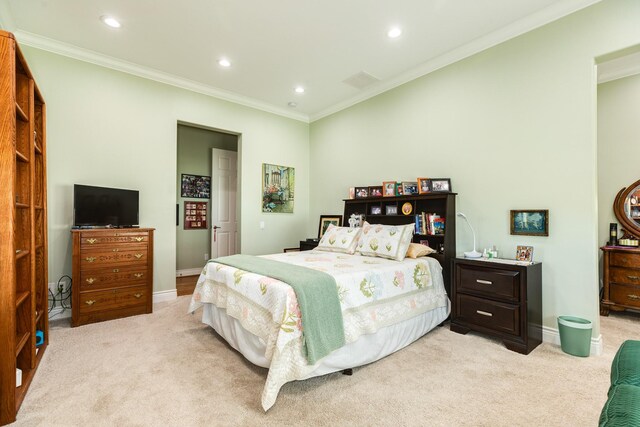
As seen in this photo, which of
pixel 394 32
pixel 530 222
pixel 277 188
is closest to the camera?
pixel 530 222

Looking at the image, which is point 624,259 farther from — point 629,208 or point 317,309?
point 317,309

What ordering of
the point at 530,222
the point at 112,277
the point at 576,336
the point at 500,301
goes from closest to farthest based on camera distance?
1. the point at 576,336
2. the point at 500,301
3. the point at 530,222
4. the point at 112,277

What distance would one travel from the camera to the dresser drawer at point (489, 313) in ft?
8.36

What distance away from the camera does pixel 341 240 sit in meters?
3.64

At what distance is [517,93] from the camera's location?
116 inches

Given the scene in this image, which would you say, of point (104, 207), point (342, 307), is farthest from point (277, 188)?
point (342, 307)

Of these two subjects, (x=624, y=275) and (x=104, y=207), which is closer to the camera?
(x=624, y=275)

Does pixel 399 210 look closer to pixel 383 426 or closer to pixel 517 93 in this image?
pixel 517 93

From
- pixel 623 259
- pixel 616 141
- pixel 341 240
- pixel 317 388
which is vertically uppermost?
pixel 616 141

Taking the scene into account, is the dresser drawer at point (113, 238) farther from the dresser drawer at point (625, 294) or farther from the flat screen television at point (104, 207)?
the dresser drawer at point (625, 294)

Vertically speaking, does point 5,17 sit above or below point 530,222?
above

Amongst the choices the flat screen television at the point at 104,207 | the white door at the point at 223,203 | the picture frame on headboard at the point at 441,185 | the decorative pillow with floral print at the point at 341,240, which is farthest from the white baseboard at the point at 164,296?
the picture frame on headboard at the point at 441,185

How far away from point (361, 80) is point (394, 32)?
3.53 ft

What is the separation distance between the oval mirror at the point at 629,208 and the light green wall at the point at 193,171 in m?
5.93
